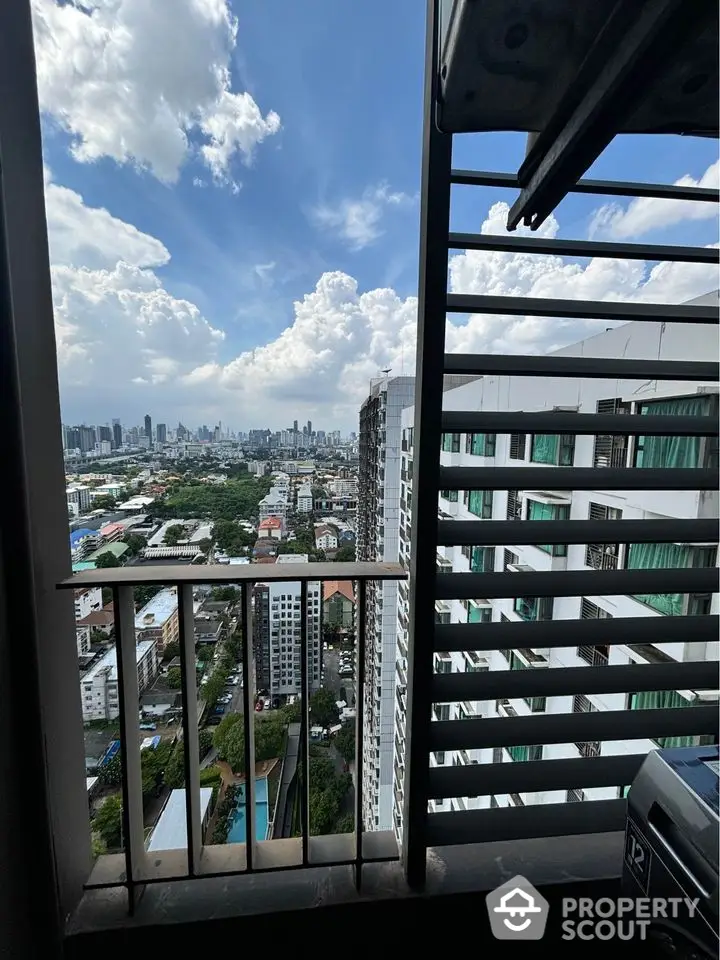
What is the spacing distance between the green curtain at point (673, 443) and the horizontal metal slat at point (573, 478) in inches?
2.8

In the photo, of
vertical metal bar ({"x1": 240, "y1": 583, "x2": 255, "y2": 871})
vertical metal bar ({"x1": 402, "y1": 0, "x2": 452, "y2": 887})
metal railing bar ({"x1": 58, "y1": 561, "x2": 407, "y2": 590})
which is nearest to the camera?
vertical metal bar ({"x1": 402, "y1": 0, "x2": 452, "y2": 887})

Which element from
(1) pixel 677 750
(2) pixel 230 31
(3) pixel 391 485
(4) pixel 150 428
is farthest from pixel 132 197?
(1) pixel 677 750

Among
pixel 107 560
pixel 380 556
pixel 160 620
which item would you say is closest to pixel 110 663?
pixel 160 620

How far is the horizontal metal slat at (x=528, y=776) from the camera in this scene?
104cm

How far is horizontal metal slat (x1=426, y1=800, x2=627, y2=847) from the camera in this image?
3.49 feet

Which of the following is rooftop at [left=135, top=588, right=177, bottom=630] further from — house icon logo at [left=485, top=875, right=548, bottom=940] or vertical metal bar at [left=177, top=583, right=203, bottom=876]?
house icon logo at [left=485, top=875, right=548, bottom=940]

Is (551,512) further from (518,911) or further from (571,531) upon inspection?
(518,911)

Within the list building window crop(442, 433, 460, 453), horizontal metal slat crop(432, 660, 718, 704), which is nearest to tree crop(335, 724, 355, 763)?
horizontal metal slat crop(432, 660, 718, 704)

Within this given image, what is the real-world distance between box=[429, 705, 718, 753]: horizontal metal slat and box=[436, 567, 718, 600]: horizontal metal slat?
13.7 inches

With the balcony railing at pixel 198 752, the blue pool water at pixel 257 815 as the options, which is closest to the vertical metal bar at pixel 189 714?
the balcony railing at pixel 198 752

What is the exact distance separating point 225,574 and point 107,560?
334 millimetres

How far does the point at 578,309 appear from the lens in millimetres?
1005

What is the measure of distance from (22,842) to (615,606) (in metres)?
1.59

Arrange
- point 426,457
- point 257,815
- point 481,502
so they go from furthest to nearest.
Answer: point 257,815, point 481,502, point 426,457
